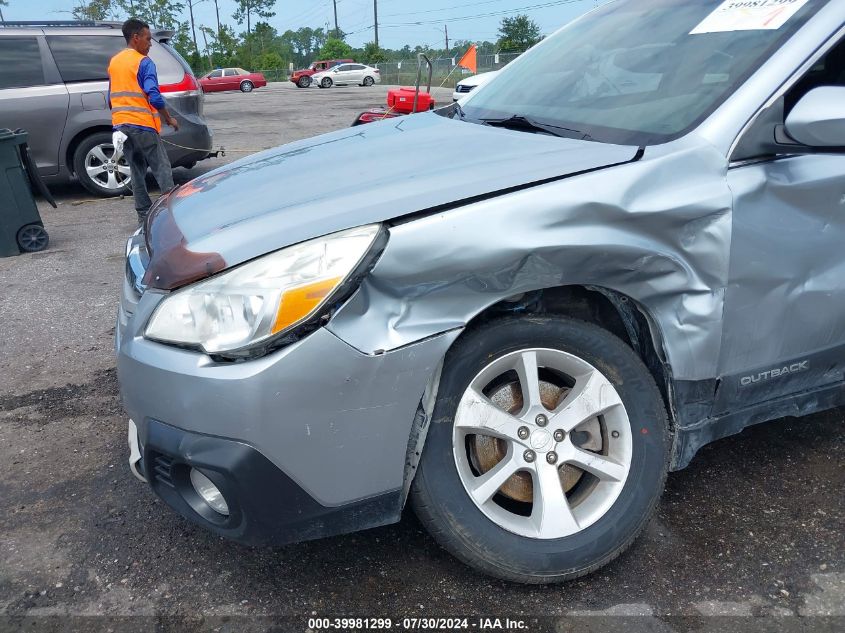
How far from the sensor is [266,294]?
187 centimetres

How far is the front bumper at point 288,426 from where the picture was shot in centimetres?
183

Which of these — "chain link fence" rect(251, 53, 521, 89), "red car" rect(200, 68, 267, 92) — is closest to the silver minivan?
"chain link fence" rect(251, 53, 521, 89)

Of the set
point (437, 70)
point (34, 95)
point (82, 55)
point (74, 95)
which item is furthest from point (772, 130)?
point (437, 70)

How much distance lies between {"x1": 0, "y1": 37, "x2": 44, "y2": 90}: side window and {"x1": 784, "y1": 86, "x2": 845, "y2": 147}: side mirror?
793cm

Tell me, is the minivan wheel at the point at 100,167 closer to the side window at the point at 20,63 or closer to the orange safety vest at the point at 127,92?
the side window at the point at 20,63

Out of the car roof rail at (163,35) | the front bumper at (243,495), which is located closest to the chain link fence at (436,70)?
the car roof rail at (163,35)

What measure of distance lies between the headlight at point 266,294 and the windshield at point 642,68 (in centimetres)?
97

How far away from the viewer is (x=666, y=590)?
2.21 metres

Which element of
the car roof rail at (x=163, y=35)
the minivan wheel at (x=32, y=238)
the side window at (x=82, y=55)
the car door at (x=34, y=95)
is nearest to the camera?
the minivan wheel at (x=32, y=238)

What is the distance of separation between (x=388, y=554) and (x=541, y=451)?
634 millimetres

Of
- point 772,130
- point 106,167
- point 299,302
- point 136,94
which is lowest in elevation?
point 106,167

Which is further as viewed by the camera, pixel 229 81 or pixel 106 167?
pixel 229 81

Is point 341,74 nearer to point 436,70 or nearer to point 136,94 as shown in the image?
point 436,70

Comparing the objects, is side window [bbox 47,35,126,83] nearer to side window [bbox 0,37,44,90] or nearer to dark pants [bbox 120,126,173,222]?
side window [bbox 0,37,44,90]
